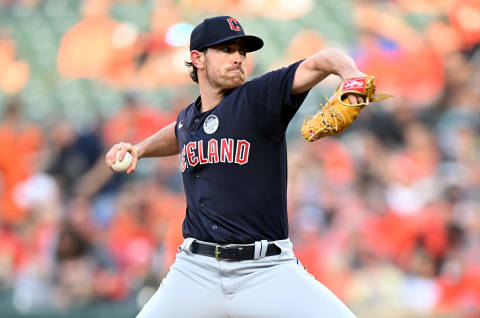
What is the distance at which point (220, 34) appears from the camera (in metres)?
2.77

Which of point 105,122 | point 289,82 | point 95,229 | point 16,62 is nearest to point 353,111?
point 289,82

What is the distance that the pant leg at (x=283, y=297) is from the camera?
246 centimetres

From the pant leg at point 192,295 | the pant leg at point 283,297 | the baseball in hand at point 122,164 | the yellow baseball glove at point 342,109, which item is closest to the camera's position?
the yellow baseball glove at point 342,109

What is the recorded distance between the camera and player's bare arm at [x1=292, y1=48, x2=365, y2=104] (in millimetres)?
2312

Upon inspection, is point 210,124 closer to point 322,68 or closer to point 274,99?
point 274,99

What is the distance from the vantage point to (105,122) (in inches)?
301

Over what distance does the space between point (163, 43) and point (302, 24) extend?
1.76 m

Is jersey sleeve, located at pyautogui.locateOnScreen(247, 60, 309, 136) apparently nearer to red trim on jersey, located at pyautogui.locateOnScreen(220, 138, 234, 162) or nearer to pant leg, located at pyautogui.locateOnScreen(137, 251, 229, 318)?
red trim on jersey, located at pyautogui.locateOnScreen(220, 138, 234, 162)

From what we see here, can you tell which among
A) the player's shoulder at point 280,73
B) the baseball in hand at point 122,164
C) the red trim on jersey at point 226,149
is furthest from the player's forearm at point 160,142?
the player's shoulder at point 280,73

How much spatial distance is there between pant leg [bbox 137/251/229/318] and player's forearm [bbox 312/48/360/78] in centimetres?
89

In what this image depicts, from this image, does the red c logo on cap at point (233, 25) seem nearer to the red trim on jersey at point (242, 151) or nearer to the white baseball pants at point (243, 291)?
the red trim on jersey at point (242, 151)

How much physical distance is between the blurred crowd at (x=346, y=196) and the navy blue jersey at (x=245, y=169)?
2.79 m

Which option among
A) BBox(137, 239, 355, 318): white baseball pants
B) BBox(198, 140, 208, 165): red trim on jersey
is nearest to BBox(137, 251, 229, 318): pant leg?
BBox(137, 239, 355, 318): white baseball pants

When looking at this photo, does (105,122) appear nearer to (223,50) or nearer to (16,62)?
(16,62)
